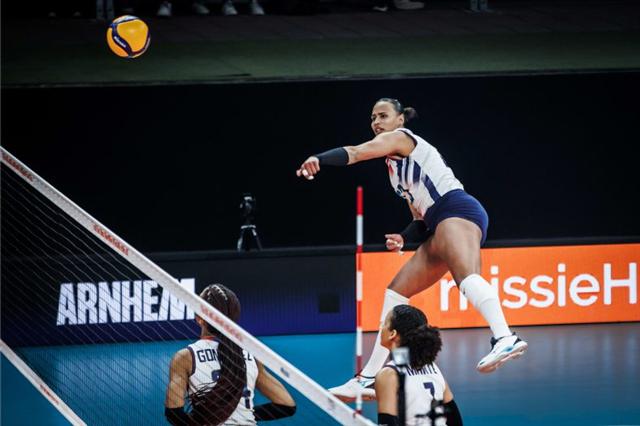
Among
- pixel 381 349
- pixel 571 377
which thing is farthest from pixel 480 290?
pixel 571 377

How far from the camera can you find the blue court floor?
9.41 m

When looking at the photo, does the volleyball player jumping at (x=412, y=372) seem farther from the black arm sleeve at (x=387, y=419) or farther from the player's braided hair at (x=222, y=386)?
the player's braided hair at (x=222, y=386)

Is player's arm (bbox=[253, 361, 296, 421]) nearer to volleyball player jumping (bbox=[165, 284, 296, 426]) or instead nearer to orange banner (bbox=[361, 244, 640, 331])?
volleyball player jumping (bbox=[165, 284, 296, 426])

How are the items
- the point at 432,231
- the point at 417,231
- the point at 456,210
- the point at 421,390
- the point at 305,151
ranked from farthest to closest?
the point at 305,151 → the point at 417,231 → the point at 432,231 → the point at 456,210 → the point at 421,390

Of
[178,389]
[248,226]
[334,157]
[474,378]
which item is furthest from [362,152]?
[248,226]

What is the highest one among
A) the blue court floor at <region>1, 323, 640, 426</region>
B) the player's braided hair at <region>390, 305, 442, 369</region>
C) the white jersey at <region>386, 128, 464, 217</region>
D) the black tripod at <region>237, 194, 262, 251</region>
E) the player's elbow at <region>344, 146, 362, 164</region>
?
the player's elbow at <region>344, 146, 362, 164</region>

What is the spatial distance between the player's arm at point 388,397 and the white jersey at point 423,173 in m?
2.11

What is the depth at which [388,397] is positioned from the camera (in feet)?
20.1

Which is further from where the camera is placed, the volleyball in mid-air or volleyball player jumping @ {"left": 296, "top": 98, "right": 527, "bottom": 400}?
the volleyball in mid-air

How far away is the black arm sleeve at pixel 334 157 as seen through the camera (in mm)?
7137

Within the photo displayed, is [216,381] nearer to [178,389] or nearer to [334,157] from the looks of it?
[178,389]

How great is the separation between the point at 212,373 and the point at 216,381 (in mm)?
63

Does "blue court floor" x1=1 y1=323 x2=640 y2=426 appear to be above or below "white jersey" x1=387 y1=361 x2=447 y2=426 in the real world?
below

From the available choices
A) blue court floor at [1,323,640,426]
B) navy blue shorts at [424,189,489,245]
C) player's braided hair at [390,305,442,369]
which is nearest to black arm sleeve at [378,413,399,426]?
player's braided hair at [390,305,442,369]
